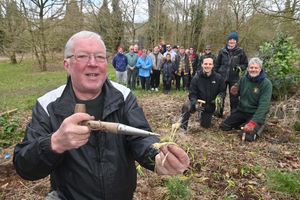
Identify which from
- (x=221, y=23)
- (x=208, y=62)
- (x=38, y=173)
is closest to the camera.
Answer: (x=38, y=173)

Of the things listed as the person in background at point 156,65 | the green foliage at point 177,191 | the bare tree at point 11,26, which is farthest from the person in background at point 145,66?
the bare tree at point 11,26

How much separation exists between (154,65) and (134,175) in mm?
11432

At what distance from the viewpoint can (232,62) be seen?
8.68m

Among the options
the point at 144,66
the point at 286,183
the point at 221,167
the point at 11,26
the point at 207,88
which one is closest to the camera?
the point at 286,183

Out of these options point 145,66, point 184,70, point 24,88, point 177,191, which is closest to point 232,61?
point 184,70

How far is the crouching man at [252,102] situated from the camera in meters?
6.69

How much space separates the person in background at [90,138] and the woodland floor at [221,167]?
1431 mm

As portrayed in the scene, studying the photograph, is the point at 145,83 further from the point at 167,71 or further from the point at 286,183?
the point at 286,183

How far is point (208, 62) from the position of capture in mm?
7656

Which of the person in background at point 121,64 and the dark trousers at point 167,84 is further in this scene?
the person in background at point 121,64

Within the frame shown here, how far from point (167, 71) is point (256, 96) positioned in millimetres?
6470

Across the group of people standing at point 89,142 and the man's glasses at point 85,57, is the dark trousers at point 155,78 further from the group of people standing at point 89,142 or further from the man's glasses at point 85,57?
the man's glasses at point 85,57

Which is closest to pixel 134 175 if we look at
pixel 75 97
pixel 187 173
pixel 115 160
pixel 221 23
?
pixel 115 160

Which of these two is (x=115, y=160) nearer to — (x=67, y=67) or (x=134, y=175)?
(x=134, y=175)
